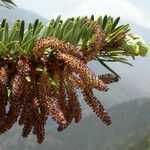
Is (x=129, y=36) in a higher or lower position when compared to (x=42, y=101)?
higher

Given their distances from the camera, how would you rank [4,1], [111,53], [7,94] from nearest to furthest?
[7,94]
[111,53]
[4,1]

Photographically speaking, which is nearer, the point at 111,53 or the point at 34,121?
the point at 34,121

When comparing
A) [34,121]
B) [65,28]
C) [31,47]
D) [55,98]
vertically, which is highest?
[65,28]

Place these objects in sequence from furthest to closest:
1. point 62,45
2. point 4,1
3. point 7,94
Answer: point 4,1
point 7,94
point 62,45

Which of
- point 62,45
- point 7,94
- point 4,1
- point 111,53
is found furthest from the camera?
point 4,1

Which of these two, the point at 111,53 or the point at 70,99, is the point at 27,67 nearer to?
the point at 70,99

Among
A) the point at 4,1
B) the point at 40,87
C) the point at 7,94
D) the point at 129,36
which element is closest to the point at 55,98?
the point at 40,87

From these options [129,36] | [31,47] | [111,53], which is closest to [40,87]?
[31,47]

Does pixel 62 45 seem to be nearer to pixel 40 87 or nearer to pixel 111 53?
pixel 40 87

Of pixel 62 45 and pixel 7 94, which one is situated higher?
pixel 62 45
